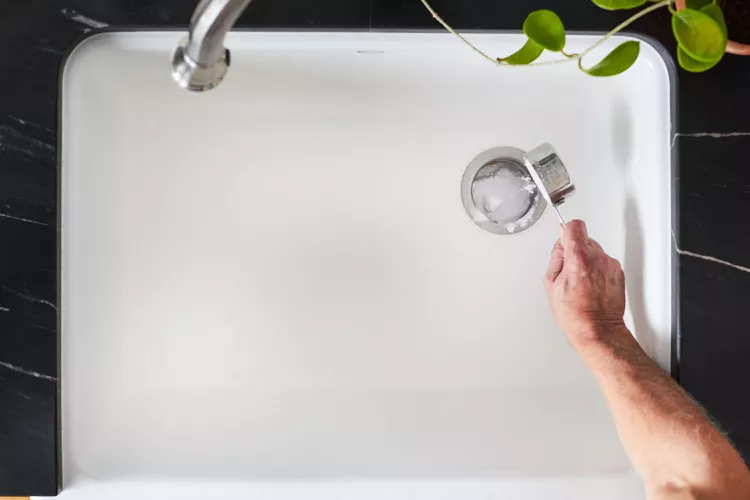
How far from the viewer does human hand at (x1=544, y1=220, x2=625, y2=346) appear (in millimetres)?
841

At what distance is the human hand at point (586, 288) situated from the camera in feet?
2.76

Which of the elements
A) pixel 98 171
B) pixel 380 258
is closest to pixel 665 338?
pixel 380 258

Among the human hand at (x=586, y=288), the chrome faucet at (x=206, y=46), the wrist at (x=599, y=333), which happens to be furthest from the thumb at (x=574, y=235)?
the chrome faucet at (x=206, y=46)

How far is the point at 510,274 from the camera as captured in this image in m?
0.91

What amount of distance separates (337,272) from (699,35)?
20.5 inches

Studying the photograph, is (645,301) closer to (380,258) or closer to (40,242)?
(380,258)

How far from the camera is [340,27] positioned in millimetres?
778

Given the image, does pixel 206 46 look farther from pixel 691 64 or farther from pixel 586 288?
pixel 586 288

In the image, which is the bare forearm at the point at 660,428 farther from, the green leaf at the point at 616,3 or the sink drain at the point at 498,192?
the green leaf at the point at 616,3

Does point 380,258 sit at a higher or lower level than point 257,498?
higher

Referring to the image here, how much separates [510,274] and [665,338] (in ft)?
0.70

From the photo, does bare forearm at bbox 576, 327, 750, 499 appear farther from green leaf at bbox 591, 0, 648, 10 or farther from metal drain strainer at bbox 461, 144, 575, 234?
green leaf at bbox 591, 0, 648, 10

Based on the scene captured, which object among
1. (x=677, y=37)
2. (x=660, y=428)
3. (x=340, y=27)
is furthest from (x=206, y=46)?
(x=660, y=428)

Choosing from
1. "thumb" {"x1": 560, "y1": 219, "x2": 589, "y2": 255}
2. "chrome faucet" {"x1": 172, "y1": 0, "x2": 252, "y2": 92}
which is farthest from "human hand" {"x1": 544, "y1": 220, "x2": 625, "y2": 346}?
"chrome faucet" {"x1": 172, "y1": 0, "x2": 252, "y2": 92}
